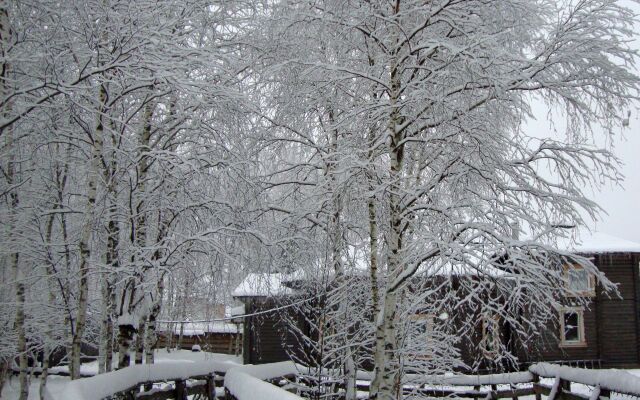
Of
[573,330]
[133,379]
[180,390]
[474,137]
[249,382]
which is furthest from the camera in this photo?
[573,330]

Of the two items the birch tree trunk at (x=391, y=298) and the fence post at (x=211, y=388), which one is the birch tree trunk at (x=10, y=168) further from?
the birch tree trunk at (x=391, y=298)

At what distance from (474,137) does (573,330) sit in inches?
774

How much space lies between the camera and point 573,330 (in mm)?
22719

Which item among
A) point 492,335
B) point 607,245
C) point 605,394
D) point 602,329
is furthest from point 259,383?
point 602,329

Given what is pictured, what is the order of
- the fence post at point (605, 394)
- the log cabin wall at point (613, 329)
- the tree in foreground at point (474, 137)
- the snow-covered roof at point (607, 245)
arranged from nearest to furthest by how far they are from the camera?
the tree in foreground at point (474, 137) → the fence post at point (605, 394) → the snow-covered roof at point (607, 245) → the log cabin wall at point (613, 329)

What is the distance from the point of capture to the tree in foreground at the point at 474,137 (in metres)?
5.94

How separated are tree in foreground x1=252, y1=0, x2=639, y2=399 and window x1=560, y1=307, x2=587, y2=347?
1668 centimetres

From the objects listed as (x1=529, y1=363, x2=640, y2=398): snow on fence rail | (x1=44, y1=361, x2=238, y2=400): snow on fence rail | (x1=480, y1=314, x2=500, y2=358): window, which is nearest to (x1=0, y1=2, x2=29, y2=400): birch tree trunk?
(x1=44, y1=361, x2=238, y2=400): snow on fence rail

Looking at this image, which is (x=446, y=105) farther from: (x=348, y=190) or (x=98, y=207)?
(x=98, y=207)

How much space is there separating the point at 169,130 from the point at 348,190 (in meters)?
3.66

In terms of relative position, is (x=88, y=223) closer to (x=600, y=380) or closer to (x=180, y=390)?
(x=180, y=390)

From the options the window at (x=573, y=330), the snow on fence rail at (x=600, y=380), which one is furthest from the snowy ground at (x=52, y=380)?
the window at (x=573, y=330)

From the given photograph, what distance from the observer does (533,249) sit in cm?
593

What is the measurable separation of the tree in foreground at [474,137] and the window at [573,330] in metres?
16.7
